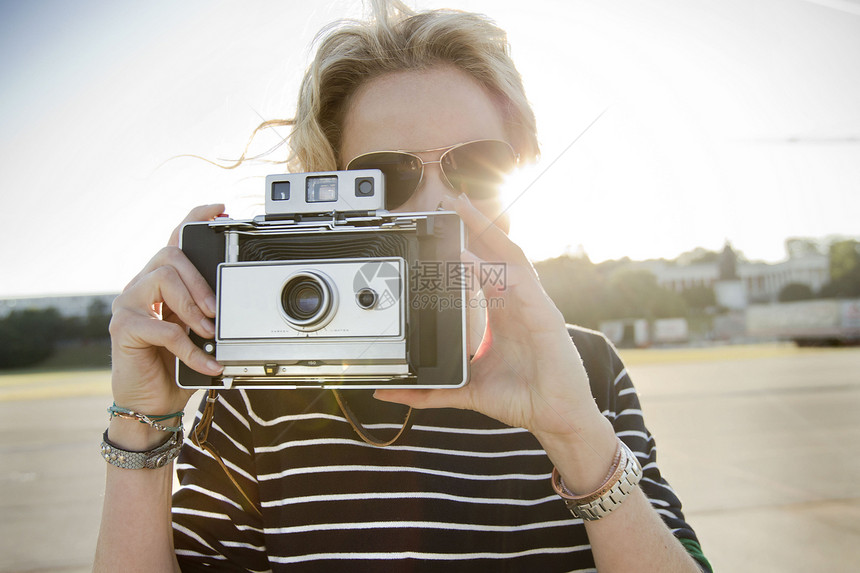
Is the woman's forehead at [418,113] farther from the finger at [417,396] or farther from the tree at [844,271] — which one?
the tree at [844,271]

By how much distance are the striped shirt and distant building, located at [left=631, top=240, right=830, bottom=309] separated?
61.0 meters

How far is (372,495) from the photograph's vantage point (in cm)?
Answer: 182

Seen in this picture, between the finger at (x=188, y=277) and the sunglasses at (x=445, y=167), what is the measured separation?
0.71m

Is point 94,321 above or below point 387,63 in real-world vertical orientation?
below

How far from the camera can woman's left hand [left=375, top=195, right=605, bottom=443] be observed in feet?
5.27

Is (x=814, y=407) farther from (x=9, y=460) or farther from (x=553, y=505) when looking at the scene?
(x=9, y=460)

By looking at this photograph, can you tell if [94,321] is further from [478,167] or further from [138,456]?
[478,167]

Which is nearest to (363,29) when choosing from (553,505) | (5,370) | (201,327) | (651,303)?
(201,327)

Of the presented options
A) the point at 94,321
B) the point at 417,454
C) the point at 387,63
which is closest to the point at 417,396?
the point at 417,454

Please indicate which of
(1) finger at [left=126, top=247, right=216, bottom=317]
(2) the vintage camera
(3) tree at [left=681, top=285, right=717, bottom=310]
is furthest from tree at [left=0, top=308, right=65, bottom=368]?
(3) tree at [left=681, top=285, right=717, bottom=310]

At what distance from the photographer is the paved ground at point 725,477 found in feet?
17.2

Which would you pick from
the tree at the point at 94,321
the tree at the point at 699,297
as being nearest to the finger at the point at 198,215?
the tree at the point at 94,321

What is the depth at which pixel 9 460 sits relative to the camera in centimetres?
949

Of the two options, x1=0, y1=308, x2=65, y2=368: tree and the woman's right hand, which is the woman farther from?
x1=0, y1=308, x2=65, y2=368: tree
